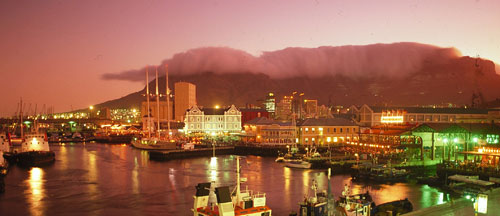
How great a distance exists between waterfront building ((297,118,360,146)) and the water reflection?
139 feet

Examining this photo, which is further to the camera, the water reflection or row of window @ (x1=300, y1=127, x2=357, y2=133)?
row of window @ (x1=300, y1=127, x2=357, y2=133)

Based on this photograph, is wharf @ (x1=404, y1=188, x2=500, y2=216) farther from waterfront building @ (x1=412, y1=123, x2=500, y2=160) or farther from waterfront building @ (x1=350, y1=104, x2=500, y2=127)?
waterfront building @ (x1=350, y1=104, x2=500, y2=127)

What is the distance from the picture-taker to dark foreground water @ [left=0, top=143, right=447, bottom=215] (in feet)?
92.1

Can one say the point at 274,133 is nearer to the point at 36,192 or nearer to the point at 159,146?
the point at 159,146

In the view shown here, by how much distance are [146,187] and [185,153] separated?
2799 centimetres

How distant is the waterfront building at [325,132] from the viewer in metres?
67.6

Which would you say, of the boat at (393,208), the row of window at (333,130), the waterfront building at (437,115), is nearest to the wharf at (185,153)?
the row of window at (333,130)

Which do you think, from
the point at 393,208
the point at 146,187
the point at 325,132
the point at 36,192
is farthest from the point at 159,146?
the point at 393,208

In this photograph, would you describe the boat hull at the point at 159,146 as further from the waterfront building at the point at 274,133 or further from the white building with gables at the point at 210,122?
the waterfront building at the point at 274,133

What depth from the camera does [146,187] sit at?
35.9 metres

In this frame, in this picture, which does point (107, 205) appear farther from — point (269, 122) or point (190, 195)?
point (269, 122)

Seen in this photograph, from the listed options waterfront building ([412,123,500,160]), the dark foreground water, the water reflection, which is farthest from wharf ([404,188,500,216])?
waterfront building ([412,123,500,160])

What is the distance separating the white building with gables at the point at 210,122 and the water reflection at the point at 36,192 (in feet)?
146

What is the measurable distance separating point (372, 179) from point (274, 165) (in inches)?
630
